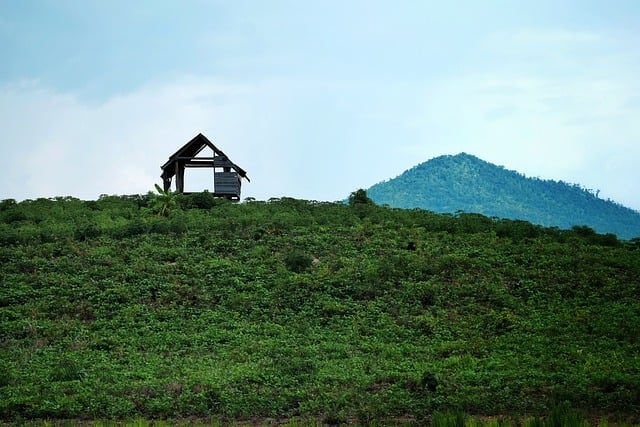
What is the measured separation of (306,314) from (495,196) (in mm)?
59557

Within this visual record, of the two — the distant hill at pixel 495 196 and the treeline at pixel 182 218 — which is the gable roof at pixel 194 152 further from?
the distant hill at pixel 495 196

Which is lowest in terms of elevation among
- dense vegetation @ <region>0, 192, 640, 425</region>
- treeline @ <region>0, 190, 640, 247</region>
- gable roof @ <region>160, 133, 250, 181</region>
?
dense vegetation @ <region>0, 192, 640, 425</region>

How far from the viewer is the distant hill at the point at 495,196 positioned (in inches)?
3164

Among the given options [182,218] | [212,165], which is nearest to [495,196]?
[212,165]

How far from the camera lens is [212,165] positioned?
45500mm

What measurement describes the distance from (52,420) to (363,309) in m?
11.3

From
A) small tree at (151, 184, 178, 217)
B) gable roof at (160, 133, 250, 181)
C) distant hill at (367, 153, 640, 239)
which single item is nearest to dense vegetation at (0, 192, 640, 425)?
small tree at (151, 184, 178, 217)

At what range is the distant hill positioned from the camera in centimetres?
8038

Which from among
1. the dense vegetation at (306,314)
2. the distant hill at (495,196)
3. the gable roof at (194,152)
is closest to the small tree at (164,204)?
the dense vegetation at (306,314)

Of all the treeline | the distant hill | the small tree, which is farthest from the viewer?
the distant hill

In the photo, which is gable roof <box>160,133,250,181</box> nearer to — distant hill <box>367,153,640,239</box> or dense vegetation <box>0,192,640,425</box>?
dense vegetation <box>0,192,640,425</box>

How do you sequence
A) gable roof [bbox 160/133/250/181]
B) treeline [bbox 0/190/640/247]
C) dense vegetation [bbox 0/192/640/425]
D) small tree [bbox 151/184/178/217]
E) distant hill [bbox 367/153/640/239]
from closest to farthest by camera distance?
dense vegetation [bbox 0/192/640/425], treeline [bbox 0/190/640/247], small tree [bbox 151/184/178/217], gable roof [bbox 160/133/250/181], distant hill [bbox 367/153/640/239]

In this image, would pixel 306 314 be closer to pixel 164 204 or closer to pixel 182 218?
pixel 182 218

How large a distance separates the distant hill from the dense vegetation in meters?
43.8
